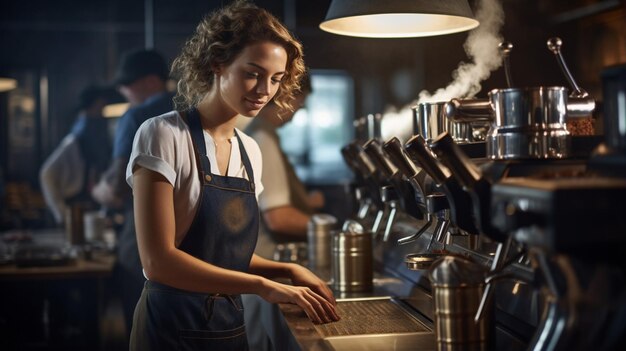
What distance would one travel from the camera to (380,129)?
114 inches

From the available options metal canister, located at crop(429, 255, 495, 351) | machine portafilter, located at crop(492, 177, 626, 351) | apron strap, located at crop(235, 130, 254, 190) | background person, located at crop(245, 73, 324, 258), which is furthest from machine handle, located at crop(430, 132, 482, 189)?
background person, located at crop(245, 73, 324, 258)

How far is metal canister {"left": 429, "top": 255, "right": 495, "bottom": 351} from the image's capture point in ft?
4.58

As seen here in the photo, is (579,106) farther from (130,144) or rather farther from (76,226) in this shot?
(76,226)

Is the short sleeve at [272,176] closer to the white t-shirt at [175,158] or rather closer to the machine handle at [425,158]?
the white t-shirt at [175,158]

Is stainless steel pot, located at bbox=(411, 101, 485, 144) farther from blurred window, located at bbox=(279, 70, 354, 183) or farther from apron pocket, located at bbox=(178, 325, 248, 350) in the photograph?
blurred window, located at bbox=(279, 70, 354, 183)

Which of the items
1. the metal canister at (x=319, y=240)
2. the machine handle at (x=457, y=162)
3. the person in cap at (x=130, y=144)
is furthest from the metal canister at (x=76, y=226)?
the machine handle at (x=457, y=162)

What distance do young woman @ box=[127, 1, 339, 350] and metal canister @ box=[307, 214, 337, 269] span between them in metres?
0.86

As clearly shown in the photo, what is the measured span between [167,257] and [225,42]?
54cm

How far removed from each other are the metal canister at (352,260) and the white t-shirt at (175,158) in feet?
1.89

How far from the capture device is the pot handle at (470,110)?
5.34 feet

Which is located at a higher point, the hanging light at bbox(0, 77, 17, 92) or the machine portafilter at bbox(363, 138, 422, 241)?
the hanging light at bbox(0, 77, 17, 92)

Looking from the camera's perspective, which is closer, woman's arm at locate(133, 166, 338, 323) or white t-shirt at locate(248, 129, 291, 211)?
woman's arm at locate(133, 166, 338, 323)

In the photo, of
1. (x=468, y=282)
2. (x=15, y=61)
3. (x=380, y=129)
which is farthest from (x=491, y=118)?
(x=15, y=61)

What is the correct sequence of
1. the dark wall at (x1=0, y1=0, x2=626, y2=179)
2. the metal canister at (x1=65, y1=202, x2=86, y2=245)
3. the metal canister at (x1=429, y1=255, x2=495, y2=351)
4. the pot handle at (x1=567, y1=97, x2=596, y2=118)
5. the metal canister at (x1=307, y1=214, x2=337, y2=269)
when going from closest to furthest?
1. the metal canister at (x1=429, y1=255, x2=495, y2=351)
2. the pot handle at (x1=567, y1=97, x2=596, y2=118)
3. the metal canister at (x1=307, y1=214, x2=337, y2=269)
4. the metal canister at (x1=65, y1=202, x2=86, y2=245)
5. the dark wall at (x1=0, y1=0, x2=626, y2=179)
